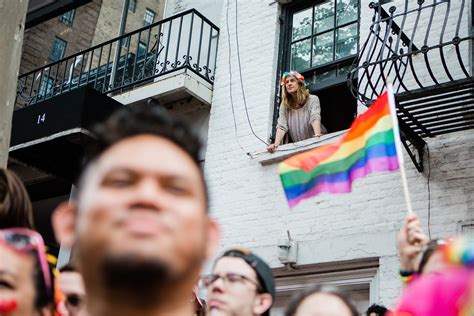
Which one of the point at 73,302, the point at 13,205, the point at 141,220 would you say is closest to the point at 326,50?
the point at 73,302

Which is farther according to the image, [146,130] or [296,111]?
[296,111]

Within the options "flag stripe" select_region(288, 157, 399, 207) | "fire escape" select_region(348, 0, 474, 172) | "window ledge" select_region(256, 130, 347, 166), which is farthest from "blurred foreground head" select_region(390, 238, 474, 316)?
"window ledge" select_region(256, 130, 347, 166)

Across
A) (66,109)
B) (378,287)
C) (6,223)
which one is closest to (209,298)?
(6,223)

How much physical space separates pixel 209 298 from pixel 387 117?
5.09 ft

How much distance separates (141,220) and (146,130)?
0.26 metres

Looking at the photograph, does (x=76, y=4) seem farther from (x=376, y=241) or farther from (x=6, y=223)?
(x=6, y=223)

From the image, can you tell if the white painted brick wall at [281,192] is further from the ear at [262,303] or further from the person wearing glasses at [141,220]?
the person wearing glasses at [141,220]

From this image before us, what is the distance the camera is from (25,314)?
6.30 feet

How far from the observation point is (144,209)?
4.08 ft

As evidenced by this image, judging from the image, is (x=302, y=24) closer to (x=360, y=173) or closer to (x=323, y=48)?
(x=323, y=48)

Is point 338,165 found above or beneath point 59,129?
beneath

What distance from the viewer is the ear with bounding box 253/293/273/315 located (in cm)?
329

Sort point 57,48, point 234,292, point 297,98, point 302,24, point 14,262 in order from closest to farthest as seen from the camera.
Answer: point 14,262 → point 234,292 → point 297,98 → point 302,24 → point 57,48

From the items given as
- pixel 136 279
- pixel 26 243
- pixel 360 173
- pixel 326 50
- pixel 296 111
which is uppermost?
pixel 326 50
